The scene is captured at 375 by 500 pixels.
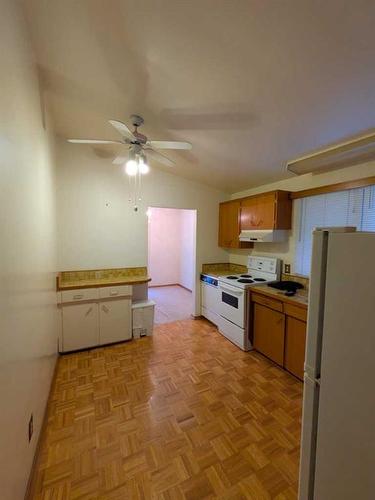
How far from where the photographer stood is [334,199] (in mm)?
2547

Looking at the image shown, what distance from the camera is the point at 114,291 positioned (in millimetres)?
3115

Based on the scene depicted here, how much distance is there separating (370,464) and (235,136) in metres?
2.37

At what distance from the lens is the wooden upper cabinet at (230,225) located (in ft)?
12.0

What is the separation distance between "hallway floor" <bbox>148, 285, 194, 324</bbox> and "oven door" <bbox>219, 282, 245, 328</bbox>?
3.47 ft

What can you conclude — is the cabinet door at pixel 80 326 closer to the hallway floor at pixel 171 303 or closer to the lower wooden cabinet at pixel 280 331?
the hallway floor at pixel 171 303

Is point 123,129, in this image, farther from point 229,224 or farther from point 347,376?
point 229,224

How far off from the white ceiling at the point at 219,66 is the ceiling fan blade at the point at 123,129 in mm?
317

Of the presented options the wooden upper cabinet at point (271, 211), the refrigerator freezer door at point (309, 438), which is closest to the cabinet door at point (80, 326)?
the wooden upper cabinet at point (271, 211)

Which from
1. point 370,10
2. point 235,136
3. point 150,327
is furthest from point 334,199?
point 150,327

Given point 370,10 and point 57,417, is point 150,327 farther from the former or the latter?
point 370,10

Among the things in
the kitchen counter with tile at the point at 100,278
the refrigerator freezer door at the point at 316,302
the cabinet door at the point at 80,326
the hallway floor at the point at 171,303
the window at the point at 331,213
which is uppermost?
the window at the point at 331,213

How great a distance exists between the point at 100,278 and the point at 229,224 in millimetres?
2278

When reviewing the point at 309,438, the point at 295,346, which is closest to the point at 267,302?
the point at 295,346

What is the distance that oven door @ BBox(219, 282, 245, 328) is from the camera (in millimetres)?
2955
